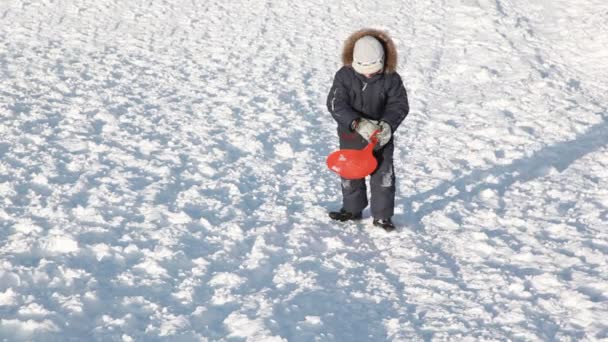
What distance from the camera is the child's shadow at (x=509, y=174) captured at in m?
5.93

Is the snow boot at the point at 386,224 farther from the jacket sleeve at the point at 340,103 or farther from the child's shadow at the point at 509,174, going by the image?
the jacket sleeve at the point at 340,103

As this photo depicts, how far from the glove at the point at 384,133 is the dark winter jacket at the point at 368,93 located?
0.13ft

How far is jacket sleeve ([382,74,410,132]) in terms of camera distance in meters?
4.98

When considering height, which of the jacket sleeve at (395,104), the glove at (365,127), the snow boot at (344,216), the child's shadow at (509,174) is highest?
the jacket sleeve at (395,104)

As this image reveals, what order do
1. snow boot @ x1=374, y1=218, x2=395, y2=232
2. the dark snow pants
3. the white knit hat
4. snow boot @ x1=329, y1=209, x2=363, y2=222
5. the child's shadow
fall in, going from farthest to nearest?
the child's shadow, snow boot @ x1=329, y1=209, x2=363, y2=222, snow boot @ x1=374, y1=218, x2=395, y2=232, the dark snow pants, the white knit hat

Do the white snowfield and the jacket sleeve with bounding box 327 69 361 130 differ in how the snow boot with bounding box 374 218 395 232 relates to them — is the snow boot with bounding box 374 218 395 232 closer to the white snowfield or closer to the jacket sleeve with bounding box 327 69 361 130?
the white snowfield

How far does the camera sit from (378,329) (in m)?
4.10

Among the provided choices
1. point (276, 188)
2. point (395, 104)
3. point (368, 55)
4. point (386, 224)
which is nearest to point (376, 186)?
point (386, 224)

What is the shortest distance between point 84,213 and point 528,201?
340 centimetres

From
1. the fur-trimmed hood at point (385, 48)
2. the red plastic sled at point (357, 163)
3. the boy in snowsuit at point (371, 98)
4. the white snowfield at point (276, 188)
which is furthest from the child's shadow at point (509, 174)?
the fur-trimmed hood at point (385, 48)

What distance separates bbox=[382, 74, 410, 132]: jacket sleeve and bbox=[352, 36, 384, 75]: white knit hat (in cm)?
20

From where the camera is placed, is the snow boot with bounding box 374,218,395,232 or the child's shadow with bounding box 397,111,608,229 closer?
the snow boot with bounding box 374,218,395,232

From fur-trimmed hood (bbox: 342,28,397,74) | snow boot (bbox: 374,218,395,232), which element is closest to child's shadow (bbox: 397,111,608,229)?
snow boot (bbox: 374,218,395,232)

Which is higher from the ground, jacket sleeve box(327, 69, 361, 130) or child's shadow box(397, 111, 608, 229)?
jacket sleeve box(327, 69, 361, 130)
